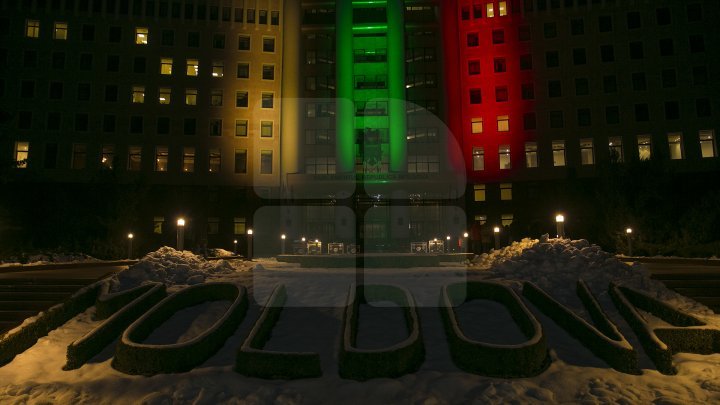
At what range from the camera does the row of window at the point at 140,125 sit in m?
40.6

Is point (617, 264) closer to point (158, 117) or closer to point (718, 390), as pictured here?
point (718, 390)

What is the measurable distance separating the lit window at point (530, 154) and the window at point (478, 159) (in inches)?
156

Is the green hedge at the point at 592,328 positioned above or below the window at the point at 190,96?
below

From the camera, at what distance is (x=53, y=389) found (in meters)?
8.07

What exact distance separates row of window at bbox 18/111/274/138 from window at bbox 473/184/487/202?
20.5 metres

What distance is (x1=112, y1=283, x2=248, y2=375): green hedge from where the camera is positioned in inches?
335

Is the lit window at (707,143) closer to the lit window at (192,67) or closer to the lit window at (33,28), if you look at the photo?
the lit window at (192,67)

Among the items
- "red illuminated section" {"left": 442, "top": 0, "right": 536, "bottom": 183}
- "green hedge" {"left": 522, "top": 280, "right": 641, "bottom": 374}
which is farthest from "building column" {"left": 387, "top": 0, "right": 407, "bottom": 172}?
"green hedge" {"left": 522, "top": 280, "right": 641, "bottom": 374}

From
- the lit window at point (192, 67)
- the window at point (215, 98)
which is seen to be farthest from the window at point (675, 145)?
the lit window at point (192, 67)

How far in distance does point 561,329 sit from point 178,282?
1039cm

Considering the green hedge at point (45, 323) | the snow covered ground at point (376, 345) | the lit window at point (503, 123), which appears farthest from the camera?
the lit window at point (503, 123)

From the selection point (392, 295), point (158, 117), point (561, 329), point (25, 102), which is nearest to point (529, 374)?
point (561, 329)

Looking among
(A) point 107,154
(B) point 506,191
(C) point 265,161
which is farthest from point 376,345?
(A) point 107,154

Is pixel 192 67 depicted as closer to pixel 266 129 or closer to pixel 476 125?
pixel 266 129
